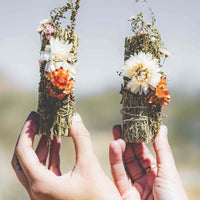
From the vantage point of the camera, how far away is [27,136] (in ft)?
6.33

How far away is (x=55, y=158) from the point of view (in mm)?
2049

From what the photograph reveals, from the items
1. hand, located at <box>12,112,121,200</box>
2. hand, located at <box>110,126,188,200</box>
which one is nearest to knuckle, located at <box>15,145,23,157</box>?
hand, located at <box>12,112,121,200</box>

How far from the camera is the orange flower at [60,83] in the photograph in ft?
6.32

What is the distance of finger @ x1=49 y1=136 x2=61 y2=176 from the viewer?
1997mm

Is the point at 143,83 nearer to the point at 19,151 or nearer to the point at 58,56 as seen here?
the point at 58,56

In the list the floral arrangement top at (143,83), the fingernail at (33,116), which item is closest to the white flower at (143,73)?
the floral arrangement top at (143,83)

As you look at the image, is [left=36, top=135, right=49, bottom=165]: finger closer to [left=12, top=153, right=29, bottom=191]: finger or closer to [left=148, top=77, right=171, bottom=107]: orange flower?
[left=12, top=153, right=29, bottom=191]: finger

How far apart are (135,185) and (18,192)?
3.80 m

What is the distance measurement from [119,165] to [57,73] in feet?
2.87

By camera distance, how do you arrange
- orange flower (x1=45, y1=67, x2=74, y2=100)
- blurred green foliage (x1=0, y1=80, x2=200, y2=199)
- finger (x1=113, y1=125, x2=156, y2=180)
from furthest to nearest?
blurred green foliage (x1=0, y1=80, x2=200, y2=199) → finger (x1=113, y1=125, x2=156, y2=180) → orange flower (x1=45, y1=67, x2=74, y2=100)

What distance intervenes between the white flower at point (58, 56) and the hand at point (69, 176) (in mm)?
405

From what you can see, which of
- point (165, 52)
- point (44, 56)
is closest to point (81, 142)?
point (44, 56)

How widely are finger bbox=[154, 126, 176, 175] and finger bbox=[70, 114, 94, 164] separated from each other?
0.65 metres

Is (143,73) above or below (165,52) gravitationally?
below
